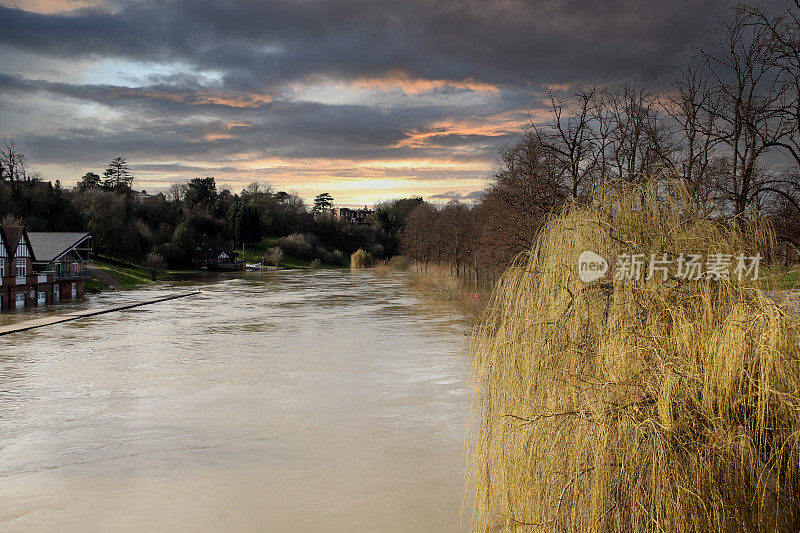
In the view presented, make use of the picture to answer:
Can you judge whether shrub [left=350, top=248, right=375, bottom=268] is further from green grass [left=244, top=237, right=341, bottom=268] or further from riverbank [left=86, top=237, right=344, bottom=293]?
green grass [left=244, top=237, right=341, bottom=268]

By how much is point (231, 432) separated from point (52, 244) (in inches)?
1497

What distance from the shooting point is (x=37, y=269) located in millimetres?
40219

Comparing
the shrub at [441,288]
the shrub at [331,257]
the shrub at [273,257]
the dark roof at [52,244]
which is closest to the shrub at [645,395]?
the shrub at [441,288]

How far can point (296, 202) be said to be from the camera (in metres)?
126

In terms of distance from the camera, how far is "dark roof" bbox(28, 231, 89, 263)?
131ft

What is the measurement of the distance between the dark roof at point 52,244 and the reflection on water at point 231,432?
724 inches

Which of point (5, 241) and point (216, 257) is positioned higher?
point (5, 241)

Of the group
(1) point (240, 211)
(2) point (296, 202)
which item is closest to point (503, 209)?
(1) point (240, 211)

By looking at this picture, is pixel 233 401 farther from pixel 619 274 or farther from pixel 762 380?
pixel 762 380

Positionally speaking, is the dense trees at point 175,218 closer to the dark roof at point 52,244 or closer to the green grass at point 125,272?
the green grass at point 125,272

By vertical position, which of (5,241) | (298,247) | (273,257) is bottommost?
(273,257)

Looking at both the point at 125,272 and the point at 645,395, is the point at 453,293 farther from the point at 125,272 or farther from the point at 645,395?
the point at 125,272

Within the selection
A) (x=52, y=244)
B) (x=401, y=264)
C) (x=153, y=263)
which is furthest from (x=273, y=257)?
(x=52, y=244)

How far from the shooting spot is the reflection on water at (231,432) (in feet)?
27.6
